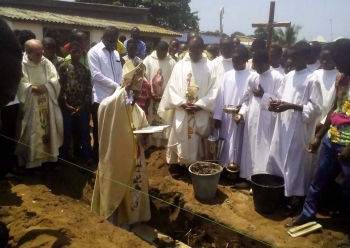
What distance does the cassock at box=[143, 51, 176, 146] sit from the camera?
7.46 meters

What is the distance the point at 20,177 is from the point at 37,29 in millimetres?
13268

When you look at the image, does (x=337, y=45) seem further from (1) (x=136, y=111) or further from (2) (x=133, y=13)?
(2) (x=133, y=13)

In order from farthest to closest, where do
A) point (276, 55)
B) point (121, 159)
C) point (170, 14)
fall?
point (170, 14)
point (276, 55)
point (121, 159)

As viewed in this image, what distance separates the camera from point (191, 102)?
19.9 ft

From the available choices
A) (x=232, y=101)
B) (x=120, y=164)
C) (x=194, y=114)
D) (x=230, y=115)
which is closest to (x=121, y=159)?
(x=120, y=164)

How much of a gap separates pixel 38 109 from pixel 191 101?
2.48 metres

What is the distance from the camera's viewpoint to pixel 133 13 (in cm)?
2531

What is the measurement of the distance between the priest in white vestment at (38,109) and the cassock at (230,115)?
268 cm

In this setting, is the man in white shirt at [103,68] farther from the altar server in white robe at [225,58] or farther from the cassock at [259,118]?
the cassock at [259,118]

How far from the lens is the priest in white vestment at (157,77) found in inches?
293

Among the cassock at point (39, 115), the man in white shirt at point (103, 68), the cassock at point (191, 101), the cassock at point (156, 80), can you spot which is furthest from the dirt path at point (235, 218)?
the cassock at point (39, 115)

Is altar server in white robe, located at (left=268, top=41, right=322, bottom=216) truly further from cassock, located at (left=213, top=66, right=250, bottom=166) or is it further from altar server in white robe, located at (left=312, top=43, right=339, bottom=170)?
cassock, located at (left=213, top=66, right=250, bottom=166)

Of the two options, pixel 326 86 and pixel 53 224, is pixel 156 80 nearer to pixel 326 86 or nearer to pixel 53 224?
pixel 326 86

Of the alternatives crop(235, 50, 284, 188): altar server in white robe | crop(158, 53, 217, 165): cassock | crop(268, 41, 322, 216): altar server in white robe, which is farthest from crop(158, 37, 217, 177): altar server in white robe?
crop(268, 41, 322, 216): altar server in white robe
